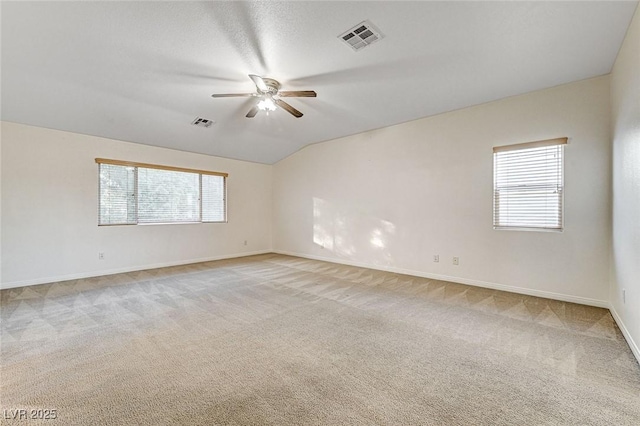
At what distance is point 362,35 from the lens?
9.06 feet

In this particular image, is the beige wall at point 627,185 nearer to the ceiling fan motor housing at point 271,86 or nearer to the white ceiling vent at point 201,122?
the ceiling fan motor housing at point 271,86

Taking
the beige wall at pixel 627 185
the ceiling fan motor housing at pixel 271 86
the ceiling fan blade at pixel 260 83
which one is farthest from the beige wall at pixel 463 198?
the ceiling fan blade at pixel 260 83

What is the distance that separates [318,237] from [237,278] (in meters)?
2.40

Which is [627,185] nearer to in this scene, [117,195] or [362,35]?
[362,35]

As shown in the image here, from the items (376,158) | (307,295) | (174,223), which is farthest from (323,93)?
(174,223)

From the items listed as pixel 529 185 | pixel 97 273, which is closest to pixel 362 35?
pixel 529 185

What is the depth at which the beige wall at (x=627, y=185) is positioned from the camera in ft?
7.45

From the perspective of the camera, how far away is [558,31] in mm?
2633

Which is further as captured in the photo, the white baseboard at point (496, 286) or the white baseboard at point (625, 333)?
the white baseboard at point (496, 286)

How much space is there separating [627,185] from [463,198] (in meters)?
1.90

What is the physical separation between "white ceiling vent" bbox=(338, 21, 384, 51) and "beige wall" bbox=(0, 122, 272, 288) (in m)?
4.57

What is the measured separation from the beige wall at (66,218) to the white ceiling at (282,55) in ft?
1.28

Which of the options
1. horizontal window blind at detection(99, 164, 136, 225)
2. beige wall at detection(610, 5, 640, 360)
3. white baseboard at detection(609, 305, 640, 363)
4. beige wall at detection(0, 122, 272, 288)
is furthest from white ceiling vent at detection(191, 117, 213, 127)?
white baseboard at detection(609, 305, 640, 363)

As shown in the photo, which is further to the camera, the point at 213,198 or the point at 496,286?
the point at 213,198
